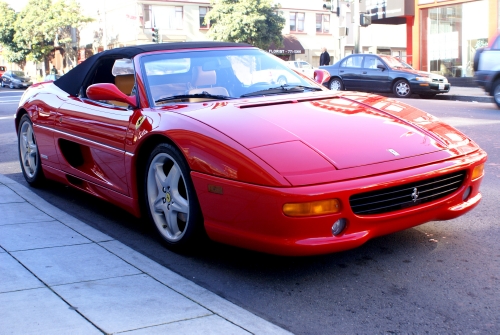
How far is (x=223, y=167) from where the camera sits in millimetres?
3307

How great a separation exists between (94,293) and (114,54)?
8.05 ft

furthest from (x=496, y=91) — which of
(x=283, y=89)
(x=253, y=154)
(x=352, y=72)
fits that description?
(x=253, y=154)

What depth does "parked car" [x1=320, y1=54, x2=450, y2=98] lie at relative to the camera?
705 inches

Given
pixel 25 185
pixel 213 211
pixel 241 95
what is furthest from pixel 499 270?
pixel 25 185

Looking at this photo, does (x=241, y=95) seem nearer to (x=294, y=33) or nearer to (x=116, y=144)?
(x=116, y=144)

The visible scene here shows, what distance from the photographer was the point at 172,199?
381cm

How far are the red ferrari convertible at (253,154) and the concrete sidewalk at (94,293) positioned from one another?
1.20 feet

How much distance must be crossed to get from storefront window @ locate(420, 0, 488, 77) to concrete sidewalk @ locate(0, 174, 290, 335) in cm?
2292

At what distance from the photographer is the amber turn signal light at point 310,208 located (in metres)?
3.04

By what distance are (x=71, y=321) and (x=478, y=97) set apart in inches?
649

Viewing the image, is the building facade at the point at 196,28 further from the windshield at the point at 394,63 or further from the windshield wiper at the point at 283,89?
the windshield wiper at the point at 283,89

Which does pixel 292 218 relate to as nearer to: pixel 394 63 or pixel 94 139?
pixel 94 139

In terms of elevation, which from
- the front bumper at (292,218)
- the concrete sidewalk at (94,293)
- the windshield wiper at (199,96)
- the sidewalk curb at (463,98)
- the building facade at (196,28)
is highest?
the building facade at (196,28)

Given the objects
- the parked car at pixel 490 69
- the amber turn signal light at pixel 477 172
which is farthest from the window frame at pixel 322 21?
the amber turn signal light at pixel 477 172
